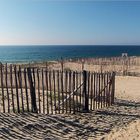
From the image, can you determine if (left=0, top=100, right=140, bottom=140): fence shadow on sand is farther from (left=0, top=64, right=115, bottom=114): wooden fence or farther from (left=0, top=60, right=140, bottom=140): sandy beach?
(left=0, top=64, right=115, bottom=114): wooden fence

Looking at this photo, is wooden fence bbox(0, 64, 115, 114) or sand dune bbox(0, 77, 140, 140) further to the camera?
wooden fence bbox(0, 64, 115, 114)

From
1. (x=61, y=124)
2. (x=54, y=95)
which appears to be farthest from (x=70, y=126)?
(x=54, y=95)

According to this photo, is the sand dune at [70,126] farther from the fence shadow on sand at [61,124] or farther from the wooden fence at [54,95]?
the wooden fence at [54,95]

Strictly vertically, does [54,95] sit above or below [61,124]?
above

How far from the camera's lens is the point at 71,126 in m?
9.84

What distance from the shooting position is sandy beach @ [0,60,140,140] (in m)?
8.77

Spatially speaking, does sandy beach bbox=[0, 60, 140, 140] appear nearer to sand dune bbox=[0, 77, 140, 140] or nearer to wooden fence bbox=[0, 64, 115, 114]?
sand dune bbox=[0, 77, 140, 140]

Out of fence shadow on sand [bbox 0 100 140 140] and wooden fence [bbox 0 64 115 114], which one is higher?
wooden fence [bbox 0 64 115 114]

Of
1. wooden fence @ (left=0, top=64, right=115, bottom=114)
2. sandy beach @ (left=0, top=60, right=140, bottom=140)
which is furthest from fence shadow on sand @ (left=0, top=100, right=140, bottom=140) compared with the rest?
wooden fence @ (left=0, top=64, right=115, bottom=114)

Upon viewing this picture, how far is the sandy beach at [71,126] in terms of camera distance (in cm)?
877

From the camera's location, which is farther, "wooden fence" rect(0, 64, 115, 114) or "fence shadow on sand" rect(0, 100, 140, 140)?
"wooden fence" rect(0, 64, 115, 114)

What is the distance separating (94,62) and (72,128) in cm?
3293

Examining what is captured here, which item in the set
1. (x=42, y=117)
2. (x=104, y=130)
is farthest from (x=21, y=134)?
(x=104, y=130)

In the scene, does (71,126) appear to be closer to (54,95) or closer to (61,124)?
(61,124)
